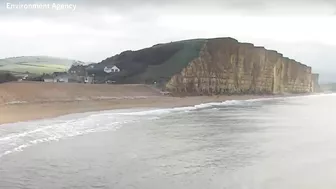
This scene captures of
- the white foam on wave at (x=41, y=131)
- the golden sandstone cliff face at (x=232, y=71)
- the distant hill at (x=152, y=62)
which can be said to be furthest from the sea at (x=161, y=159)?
the distant hill at (x=152, y=62)

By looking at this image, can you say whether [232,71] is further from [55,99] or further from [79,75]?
[55,99]

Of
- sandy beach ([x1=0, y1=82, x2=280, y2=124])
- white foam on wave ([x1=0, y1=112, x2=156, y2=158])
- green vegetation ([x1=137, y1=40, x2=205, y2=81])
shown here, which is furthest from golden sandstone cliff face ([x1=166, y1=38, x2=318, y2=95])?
white foam on wave ([x1=0, y1=112, x2=156, y2=158])

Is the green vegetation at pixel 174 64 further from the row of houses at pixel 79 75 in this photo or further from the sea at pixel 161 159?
the sea at pixel 161 159

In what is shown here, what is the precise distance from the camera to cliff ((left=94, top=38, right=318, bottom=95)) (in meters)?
64.6

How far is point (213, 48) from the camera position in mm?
72750

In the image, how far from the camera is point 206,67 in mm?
67938

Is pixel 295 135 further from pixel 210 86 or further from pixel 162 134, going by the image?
pixel 210 86

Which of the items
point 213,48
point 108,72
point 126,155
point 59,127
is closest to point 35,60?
point 108,72

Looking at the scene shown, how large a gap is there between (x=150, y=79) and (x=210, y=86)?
10.0 meters

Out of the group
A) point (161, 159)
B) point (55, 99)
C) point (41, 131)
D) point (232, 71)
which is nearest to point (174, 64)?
point (232, 71)

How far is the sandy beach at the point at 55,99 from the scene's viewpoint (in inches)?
968

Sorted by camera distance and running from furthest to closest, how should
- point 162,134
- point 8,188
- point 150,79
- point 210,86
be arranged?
point 210,86
point 150,79
point 162,134
point 8,188

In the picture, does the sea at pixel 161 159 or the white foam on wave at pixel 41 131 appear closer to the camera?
the sea at pixel 161 159

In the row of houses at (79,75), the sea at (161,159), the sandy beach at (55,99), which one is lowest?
the sea at (161,159)
